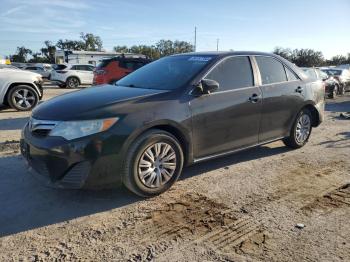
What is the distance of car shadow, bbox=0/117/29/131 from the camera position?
8.51 meters

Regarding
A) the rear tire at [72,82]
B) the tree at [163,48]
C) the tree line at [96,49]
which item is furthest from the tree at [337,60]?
the rear tire at [72,82]

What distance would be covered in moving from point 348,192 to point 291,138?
186 cm

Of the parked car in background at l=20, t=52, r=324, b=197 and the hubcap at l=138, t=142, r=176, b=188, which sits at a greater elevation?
the parked car in background at l=20, t=52, r=324, b=197

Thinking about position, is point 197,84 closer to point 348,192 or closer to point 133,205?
point 133,205

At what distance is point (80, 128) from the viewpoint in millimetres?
3922

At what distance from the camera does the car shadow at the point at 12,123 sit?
27.9ft

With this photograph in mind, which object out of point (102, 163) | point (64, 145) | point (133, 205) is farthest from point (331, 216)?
point (64, 145)

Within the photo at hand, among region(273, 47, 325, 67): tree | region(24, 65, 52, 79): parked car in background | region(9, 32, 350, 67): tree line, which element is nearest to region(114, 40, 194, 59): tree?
region(9, 32, 350, 67): tree line

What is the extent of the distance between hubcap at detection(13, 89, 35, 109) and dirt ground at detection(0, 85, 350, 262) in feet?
18.5

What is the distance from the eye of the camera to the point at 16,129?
827 centimetres

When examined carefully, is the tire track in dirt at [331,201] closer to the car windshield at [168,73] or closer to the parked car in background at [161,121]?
the parked car in background at [161,121]

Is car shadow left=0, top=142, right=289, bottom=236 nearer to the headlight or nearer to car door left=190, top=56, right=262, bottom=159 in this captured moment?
car door left=190, top=56, right=262, bottom=159

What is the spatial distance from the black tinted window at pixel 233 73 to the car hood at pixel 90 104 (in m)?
0.89

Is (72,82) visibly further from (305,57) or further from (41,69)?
Result: (305,57)
